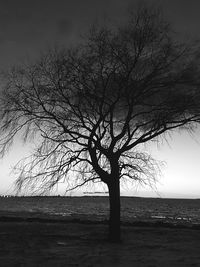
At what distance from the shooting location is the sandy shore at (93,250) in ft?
37.5

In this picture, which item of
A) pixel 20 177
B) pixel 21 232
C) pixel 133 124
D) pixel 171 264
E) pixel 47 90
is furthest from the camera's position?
pixel 21 232

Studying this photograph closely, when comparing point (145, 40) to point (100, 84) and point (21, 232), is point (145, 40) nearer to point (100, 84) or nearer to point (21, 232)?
point (100, 84)

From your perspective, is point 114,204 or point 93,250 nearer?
point 93,250

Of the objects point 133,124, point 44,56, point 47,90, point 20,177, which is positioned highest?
point 44,56

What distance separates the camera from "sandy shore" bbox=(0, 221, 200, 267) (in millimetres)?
11420

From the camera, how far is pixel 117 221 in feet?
52.0

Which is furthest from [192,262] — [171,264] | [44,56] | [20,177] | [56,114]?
[44,56]

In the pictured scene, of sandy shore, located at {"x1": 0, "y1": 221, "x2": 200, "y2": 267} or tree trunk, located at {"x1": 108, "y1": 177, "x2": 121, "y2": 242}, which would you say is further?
tree trunk, located at {"x1": 108, "y1": 177, "x2": 121, "y2": 242}

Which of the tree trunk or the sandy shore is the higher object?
the tree trunk

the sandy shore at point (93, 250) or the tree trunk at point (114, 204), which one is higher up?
the tree trunk at point (114, 204)

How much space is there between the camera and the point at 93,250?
13.6 m

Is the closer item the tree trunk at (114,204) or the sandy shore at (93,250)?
the sandy shore at (93,250)

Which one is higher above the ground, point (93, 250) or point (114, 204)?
point (114, 204)

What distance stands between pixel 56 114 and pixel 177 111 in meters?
5.54
